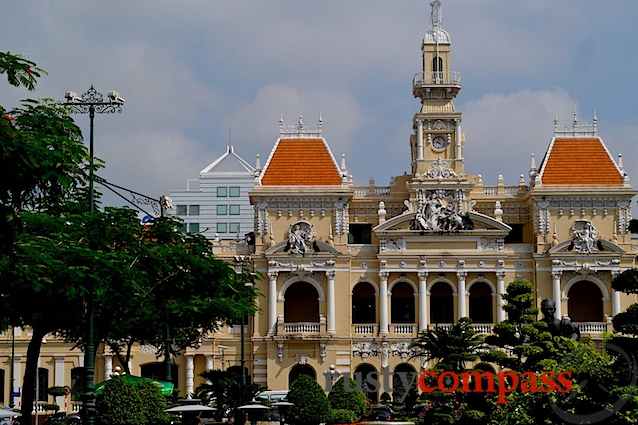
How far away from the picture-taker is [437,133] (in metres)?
82.8

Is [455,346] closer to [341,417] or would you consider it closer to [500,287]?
[341,417]

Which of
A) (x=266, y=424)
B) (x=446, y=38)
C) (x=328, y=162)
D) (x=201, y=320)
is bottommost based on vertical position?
(x=266, y=424)

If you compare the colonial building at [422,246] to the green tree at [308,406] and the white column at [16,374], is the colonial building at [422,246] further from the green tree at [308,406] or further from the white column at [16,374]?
the green tree at [308,406]

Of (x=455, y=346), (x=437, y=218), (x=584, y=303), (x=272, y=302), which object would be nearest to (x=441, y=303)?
(x=437, y=218)

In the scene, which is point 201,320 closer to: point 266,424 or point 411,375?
point 266,424

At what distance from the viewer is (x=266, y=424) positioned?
60656 millimetres

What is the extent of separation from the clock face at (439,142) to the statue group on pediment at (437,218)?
3.70 m

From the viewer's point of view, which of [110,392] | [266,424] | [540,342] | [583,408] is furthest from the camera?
[266,424]

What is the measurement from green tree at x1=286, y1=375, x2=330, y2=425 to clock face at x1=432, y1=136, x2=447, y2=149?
2966cm

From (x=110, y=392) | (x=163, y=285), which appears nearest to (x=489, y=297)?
(x=163, y=285)

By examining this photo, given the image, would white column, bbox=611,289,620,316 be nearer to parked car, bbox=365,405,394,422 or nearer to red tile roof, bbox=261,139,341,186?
red tile roof, bbox=261,139,341,186

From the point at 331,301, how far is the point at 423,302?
221 inches

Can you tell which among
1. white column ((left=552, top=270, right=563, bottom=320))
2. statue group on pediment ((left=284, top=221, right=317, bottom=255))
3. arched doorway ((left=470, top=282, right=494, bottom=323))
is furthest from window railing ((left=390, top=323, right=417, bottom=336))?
white column ((left=552, top=270, right=563, bottom=320))

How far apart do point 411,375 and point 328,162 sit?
1458 centimetres
